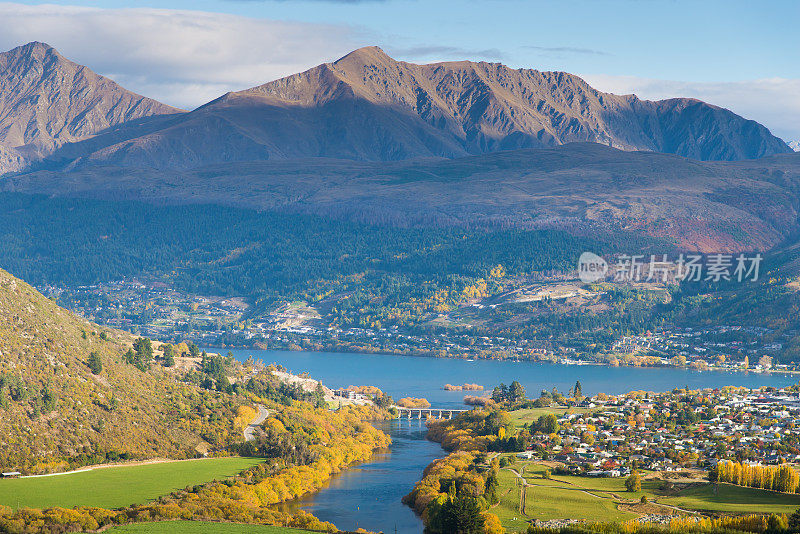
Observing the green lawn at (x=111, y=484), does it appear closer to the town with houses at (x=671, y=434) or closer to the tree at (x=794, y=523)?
the town with houses at (x=671, y=434)

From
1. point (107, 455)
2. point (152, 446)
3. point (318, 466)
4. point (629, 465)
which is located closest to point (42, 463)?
point (107, 455)

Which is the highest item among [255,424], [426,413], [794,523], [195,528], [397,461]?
[794,523]

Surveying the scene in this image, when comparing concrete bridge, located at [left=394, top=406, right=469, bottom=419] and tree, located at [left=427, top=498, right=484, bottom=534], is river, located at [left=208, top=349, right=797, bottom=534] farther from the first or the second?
tree, located at [left=427, top=498, right=484, bottom=534]

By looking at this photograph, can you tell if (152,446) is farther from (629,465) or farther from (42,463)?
(629,465)

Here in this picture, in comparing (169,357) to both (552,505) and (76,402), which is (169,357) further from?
(552,505)

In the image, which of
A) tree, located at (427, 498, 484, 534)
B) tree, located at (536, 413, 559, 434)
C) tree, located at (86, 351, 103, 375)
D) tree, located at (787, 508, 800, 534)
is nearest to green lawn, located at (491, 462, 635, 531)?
tree, located at (427, 498, 484, 534)

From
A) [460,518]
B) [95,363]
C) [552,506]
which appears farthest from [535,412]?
[460,518]
